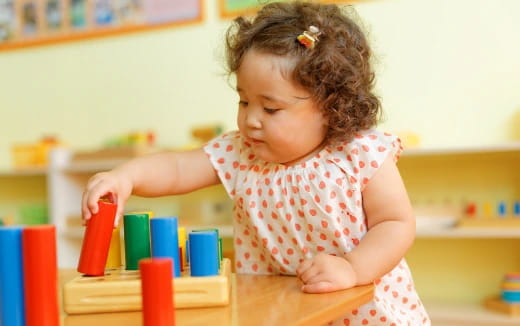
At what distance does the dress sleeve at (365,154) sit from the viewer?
2.96 feet

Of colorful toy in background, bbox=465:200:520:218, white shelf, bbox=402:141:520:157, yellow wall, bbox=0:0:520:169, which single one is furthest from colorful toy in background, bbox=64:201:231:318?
colorful toy in background, bbox=465:200:520:218

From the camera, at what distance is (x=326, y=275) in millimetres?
752

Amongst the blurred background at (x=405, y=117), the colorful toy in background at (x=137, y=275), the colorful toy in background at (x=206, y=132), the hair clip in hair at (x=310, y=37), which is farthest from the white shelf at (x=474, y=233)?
the colorful toy in background at (x=137, y=275)

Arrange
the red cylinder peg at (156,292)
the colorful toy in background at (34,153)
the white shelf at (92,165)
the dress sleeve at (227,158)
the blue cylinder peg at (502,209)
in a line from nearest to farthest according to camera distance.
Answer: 1. the red cylinder peg at (156,292)
2. the dress sleeve at (227,158)
3. the blue cylinder peg at (502,209)
4. the white shelf at (92,165)
5. the colorful toy in background at (34,153)

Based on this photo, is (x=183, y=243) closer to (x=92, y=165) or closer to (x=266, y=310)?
(x=266, y=310)

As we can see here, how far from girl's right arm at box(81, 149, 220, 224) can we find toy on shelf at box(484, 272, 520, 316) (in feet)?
4.93

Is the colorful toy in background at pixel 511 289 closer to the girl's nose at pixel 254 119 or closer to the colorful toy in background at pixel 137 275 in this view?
the girl's nose at pixel 254 119

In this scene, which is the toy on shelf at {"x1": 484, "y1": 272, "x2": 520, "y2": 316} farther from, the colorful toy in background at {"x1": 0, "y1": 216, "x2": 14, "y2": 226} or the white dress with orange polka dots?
the colorful toy in background at {"x1": 0, "y1": 216, "x2": 14, "y2": 226}

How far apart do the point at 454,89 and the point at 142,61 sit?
4.43 ft

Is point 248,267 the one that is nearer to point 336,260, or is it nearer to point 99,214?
point 336,260

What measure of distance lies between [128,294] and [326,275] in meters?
0.24

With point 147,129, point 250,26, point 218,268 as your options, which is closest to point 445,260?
point 147,129

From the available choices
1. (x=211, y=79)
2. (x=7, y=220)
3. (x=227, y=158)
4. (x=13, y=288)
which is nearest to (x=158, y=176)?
(x=227, y=158)

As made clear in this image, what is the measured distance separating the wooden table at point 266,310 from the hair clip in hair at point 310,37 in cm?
34
